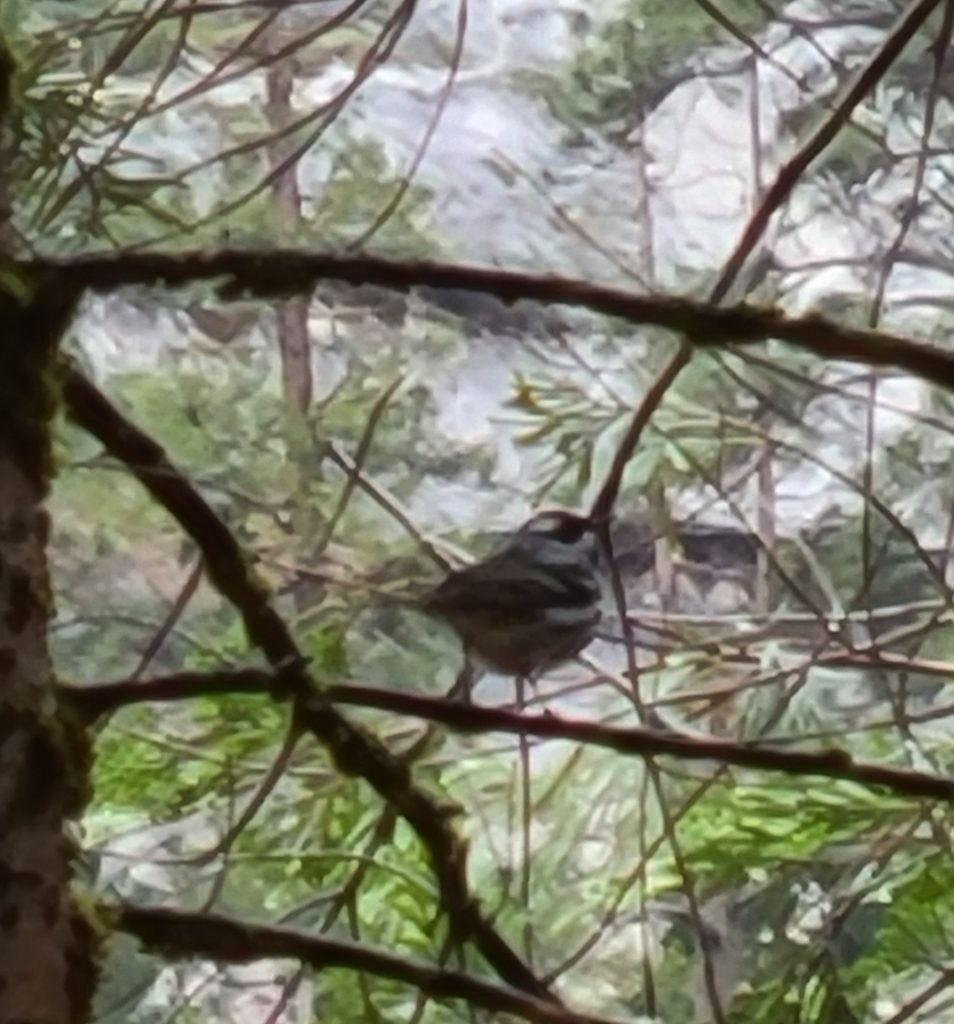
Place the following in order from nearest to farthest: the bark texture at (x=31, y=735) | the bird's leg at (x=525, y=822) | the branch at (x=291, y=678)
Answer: the bark texture at (x=31, y=735) → the branch at (x=291, y=678) → the bird's leg at (x=525, y=822)

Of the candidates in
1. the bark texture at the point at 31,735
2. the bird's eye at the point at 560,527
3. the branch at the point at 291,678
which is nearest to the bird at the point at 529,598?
the bird's eye at the point at 560,527

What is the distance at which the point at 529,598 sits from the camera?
0.87 metres

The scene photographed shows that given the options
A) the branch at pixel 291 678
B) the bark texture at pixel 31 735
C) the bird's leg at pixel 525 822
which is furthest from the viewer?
the bird's leg at pixel 525 822

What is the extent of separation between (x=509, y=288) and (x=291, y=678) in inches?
7.8

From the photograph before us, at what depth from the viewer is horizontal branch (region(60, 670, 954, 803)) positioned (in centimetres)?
67

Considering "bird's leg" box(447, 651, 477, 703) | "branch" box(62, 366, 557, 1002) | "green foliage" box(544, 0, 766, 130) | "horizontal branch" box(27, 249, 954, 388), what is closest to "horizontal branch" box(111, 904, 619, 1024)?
"branch" box(62, 366, 557, 1002)

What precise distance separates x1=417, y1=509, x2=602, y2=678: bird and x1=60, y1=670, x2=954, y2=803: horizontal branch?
0.15 metres

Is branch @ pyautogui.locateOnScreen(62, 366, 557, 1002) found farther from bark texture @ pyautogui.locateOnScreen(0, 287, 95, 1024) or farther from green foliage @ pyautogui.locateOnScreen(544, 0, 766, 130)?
green foliage @ pyautogui.locateOnScreen(544, 0, 766, 130)

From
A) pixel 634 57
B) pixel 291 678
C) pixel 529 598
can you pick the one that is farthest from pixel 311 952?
pixel 634 57

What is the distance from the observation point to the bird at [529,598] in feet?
2.80

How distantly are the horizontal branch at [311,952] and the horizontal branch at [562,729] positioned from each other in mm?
88

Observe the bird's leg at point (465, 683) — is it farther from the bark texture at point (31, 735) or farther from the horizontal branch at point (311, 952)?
the bark texture at point (31, 735)

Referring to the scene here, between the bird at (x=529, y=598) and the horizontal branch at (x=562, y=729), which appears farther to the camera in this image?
the bird at (x=529, y=598)

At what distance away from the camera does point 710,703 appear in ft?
2.80
